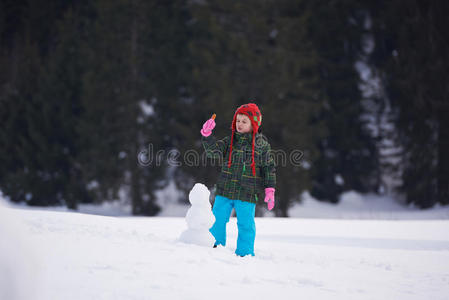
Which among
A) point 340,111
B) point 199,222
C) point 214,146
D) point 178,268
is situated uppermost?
point 340,111

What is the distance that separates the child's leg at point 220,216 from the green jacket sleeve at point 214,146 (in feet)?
1.58

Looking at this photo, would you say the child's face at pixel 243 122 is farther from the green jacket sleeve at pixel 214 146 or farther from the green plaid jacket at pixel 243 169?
the green jacket sleeve at pixel 214 146

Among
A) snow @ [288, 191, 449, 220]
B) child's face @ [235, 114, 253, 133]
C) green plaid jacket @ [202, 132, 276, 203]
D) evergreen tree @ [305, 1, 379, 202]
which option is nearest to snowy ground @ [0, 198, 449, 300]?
green plaid jacket @ [202, 132, 276, 203]

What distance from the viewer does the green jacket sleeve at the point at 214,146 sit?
4.34 m

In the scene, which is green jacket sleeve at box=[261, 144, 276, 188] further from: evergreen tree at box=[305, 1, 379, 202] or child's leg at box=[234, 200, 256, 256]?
evergreen tree at box=[305, 1, 379, 202]

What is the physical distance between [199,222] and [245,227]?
0.52 m

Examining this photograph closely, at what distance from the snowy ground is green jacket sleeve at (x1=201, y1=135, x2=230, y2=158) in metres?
1.08

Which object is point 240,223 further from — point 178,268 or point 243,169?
point 178,268

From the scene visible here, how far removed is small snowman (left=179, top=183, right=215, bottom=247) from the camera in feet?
12.8

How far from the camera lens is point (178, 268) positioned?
9.67 feet

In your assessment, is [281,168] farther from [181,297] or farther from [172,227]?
[181,297]

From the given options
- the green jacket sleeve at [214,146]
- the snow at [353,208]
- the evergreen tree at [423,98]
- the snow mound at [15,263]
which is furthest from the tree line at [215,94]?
the snow mound at [15,263]

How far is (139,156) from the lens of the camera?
13359 mm

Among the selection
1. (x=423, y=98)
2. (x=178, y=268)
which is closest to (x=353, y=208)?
(x=423, y=98)
